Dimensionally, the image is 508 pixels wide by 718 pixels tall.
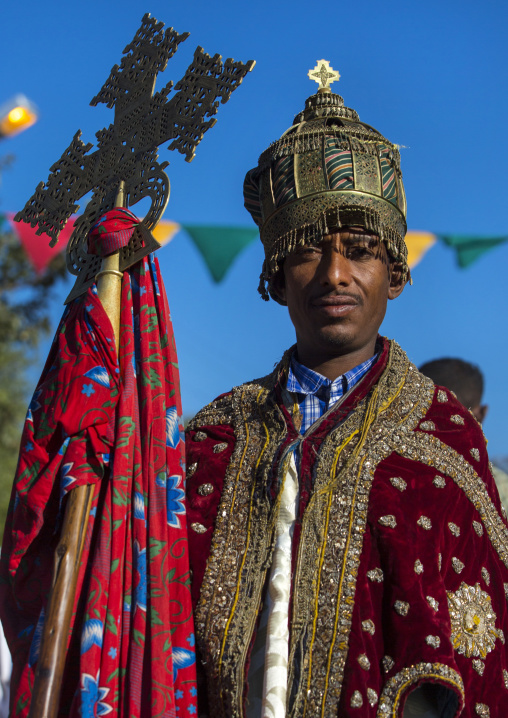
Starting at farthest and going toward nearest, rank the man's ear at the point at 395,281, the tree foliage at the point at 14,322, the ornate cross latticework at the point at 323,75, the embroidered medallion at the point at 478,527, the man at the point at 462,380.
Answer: the tree foliage at the point at 14,322, the man at the point at 462,380, the ornate cross latticework at the point at 323,75, the man's ear at the point at 395,281, the embroidered medallion at the point at 478,527

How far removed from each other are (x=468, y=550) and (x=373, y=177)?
1.31 meters

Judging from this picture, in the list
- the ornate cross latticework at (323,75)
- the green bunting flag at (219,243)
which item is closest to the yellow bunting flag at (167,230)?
the green bunting flag at (219,243)

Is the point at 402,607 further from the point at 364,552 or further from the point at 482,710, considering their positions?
the point at 482,710

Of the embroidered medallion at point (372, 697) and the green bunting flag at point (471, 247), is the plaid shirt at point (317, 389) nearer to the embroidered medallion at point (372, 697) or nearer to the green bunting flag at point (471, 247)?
the embroidered medallion at point (372, 697)

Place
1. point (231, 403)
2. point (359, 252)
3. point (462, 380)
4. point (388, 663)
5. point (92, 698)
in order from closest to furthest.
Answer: point (92, 698), point (388, 663), point (359, 252), point (231, 403), point (462, 380)

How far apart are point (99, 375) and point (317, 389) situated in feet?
2.67

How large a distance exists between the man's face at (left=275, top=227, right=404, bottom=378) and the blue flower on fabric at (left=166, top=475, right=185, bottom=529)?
0.73 m

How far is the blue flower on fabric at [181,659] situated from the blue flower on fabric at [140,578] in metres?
0.16

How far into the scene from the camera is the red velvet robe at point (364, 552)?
2.31m

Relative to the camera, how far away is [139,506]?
8.05ft

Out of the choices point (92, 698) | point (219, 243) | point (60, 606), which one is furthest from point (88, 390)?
point (219, 243)

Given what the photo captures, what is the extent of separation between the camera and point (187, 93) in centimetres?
279

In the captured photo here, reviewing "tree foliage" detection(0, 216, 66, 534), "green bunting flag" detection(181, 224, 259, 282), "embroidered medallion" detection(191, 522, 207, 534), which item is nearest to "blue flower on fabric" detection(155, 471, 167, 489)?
"embroidered medallion" detection(191, 522, 207, 534)

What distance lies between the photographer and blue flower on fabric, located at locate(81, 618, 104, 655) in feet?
7.38
